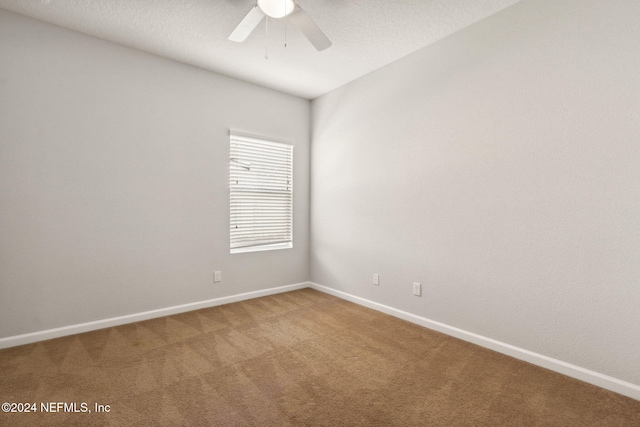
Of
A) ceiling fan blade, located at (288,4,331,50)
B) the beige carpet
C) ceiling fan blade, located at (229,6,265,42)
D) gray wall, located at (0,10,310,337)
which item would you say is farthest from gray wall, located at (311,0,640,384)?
gray wall, located at (0,10,310,337)

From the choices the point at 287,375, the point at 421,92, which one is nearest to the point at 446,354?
the point at 287,375

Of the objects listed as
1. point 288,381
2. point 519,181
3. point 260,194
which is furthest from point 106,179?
point 519,181

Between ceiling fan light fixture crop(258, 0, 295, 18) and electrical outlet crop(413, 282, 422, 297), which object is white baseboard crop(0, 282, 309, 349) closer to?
electrical outlet crop(413, 282, 422, 297)

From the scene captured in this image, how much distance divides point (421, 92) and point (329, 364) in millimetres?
2581

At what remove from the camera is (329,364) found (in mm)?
2176

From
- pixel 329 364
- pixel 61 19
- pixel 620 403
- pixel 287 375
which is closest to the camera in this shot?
pixel 620 403

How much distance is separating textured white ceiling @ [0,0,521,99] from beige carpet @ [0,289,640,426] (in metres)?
2.71

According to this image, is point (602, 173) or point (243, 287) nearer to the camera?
point (602, 173)

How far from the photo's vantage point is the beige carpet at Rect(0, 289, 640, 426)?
1622mm

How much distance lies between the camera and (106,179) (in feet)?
9.18

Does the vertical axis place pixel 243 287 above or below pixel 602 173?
below

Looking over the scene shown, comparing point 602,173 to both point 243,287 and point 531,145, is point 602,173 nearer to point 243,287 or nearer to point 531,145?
point 531,145

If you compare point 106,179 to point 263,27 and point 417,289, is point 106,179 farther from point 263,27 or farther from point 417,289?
point 417,289

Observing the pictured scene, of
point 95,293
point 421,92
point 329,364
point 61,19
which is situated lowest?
point 329,364
